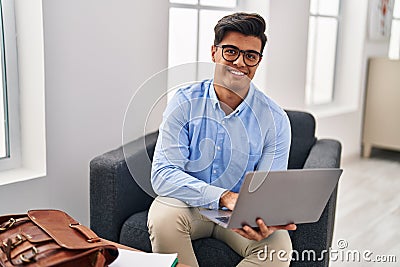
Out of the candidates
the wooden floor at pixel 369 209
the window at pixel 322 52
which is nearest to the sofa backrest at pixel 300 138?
the wooden floor at pixel 369 209

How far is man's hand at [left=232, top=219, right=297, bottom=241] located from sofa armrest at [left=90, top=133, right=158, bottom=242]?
446 millimetres

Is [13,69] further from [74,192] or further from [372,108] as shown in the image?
[372,108]

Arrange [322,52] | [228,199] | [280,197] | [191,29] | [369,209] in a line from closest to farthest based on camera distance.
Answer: [280,197]
[228,199]
[191,29]
[369,209]
[322,52]

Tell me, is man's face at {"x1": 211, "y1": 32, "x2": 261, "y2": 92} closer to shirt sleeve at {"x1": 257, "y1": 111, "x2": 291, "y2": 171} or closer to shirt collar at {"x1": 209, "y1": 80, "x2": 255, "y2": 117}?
shirt collar at {"x1": 209, "y1": 80, "x2": 255, "y2": 117}

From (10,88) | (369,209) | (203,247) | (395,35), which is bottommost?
(369,209)

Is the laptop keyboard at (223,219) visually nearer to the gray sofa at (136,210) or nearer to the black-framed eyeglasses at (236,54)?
the gray sofa at (136,210)

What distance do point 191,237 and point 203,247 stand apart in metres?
0.05

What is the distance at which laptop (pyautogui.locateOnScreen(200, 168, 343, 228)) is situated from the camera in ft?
4.32

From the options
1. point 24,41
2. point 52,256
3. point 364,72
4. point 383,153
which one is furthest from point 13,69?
point 383,153

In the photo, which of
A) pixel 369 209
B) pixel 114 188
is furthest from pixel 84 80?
pixel 369 209

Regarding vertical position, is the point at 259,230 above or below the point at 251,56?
below

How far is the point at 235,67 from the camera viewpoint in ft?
4.99

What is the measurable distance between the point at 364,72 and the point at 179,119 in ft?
10.2

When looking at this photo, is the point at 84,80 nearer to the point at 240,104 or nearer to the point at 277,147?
the point at 240,104
